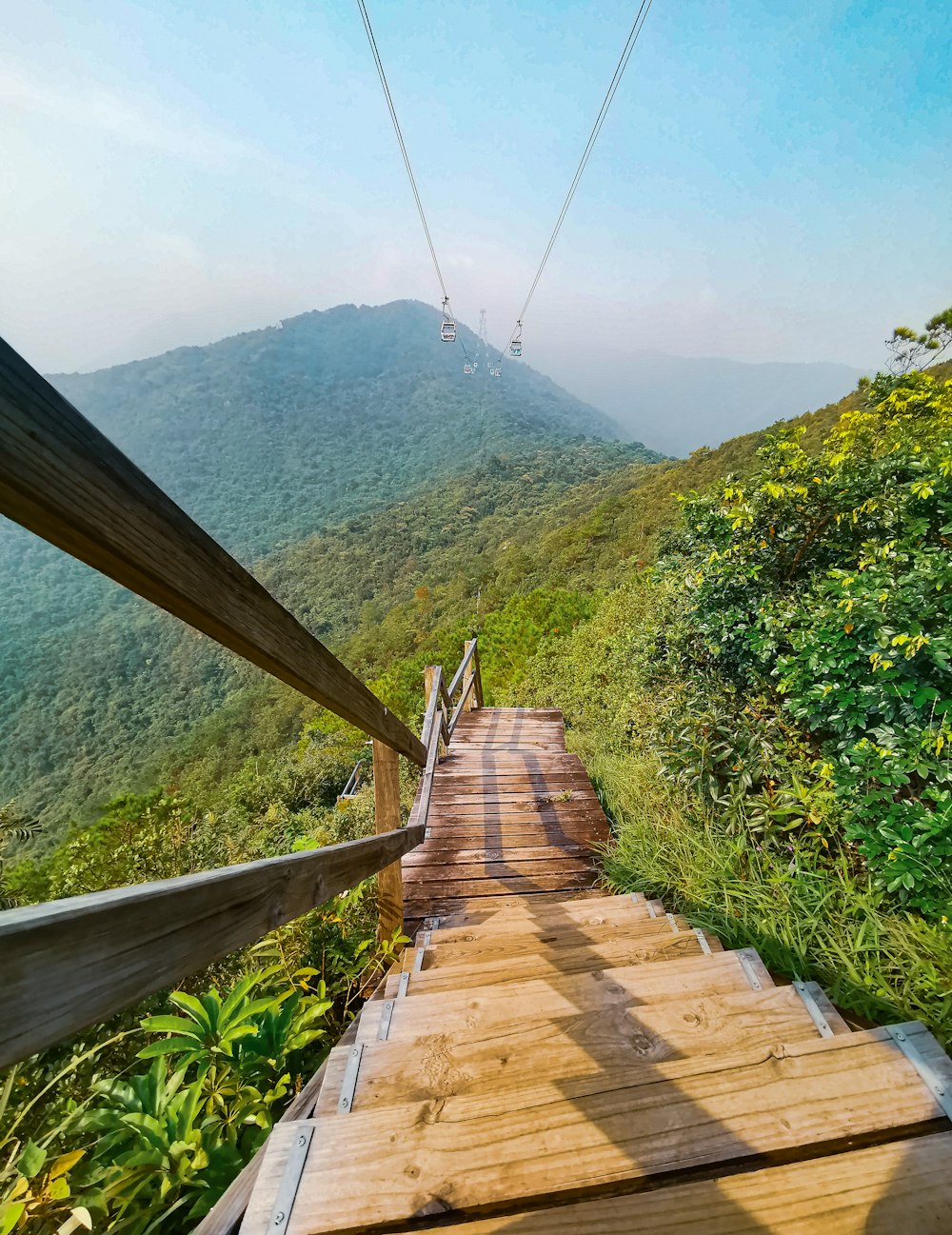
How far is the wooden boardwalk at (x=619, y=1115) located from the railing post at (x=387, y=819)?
0.39 metres

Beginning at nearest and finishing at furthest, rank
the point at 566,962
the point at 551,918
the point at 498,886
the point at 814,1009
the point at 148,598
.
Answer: the point at 148,598 < the point at 814,1009 < the point at 566,962 < the point at 551,918 < the point at 498,886

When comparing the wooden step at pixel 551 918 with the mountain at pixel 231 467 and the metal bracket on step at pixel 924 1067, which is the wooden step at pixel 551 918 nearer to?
the metal bracket on step at pixel 924 1067

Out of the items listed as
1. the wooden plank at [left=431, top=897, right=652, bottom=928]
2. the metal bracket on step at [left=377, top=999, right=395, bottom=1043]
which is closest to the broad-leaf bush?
the wooden plank at [left=431, top=897, right=652, bottom=928]

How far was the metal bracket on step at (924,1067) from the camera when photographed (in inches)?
48.7

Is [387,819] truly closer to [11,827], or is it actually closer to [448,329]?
[11,827]

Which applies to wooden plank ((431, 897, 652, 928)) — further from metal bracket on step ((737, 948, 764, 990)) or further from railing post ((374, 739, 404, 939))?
metal bracket on step ((737, 948, 764, 990))

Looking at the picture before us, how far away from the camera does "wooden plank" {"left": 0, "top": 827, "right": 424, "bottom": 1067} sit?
579mm

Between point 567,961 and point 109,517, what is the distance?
1.98 meters

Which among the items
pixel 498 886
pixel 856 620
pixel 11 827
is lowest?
pixel 11 827

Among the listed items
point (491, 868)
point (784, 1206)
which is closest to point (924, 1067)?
point (784, 1206)

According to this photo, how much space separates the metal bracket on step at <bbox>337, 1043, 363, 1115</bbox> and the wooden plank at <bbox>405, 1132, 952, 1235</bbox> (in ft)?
1.12

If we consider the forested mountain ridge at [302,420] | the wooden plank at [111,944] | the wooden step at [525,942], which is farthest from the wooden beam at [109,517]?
the forested mountain ridge at [302,420]

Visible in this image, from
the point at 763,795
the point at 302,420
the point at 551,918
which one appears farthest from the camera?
the point at 302,420

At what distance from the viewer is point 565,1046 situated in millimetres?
1459
